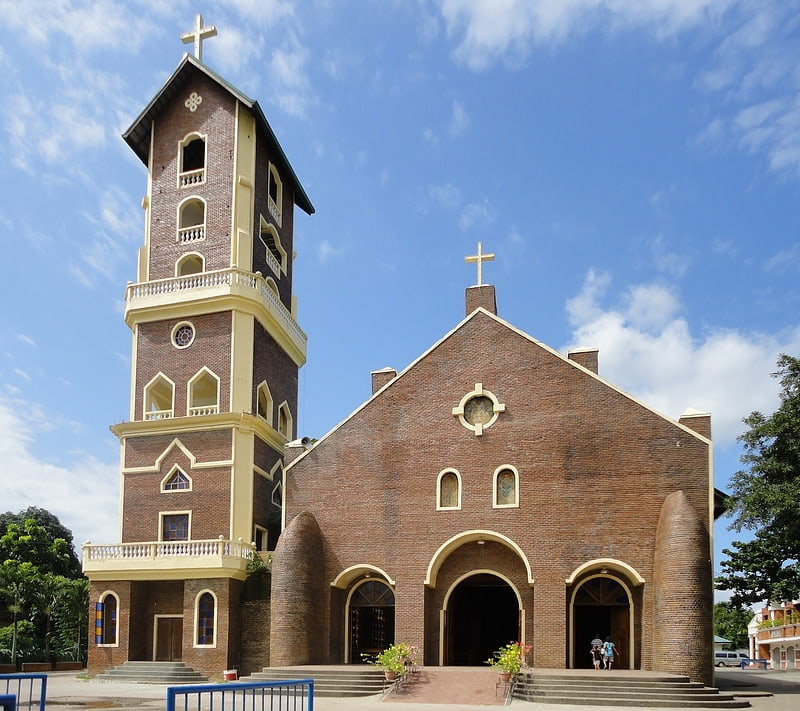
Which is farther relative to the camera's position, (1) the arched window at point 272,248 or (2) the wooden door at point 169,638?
(1) the arched window at point 272,248

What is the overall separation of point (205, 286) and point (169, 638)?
11556 mm

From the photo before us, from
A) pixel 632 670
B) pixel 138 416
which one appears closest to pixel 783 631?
pixel 632 670

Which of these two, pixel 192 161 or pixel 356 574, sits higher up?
pixel 192 161

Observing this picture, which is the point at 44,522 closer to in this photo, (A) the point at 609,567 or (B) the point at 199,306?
(B) the point at 199,306

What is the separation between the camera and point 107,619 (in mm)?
29516

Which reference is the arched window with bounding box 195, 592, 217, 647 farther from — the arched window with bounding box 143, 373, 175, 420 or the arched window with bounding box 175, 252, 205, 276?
the arched window with bounding box 175, 252, 205, 276

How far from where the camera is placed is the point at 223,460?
1188 inches

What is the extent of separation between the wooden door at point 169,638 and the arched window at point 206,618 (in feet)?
4.81

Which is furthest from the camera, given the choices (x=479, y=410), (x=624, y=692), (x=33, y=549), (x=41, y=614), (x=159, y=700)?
(x=33, y=549)

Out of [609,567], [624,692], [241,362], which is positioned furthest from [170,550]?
[624,692]

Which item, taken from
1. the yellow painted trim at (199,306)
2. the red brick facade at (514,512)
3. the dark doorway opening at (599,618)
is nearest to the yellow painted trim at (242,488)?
the red brick facade at (514,512)

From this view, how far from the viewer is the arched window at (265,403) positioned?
1286 inches

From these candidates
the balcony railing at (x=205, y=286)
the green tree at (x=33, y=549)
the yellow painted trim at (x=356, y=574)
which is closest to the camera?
the yellow painted trim at (x=356, y=574)

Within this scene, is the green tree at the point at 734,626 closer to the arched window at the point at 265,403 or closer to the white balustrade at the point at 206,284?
the arched window at the point at 265,403
